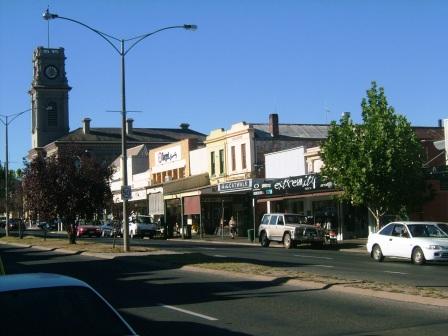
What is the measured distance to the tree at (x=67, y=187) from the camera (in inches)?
1448

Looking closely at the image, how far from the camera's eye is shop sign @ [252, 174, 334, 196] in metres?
38.0

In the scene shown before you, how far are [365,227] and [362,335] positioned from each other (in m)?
Result: 32.4

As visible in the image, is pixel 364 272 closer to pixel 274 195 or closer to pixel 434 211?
pixel 434 211

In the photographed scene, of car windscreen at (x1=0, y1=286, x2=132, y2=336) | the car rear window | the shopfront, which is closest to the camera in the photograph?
car windscreen at (x1=0, y1=286, x2=132, y2=336)

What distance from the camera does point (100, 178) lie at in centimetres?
3747

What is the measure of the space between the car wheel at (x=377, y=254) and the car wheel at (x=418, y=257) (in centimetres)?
172

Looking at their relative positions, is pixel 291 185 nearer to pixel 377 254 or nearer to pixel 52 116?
pixel 377 254

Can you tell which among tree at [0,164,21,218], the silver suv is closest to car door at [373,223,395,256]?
the silver suv

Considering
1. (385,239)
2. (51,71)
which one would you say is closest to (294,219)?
(385,239)

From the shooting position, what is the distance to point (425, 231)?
82.2 feet

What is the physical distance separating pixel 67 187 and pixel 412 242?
19.7 m

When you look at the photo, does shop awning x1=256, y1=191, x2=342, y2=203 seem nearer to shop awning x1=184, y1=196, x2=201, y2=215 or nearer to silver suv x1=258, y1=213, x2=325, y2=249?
silver suv x1=258, y1=213, x2=325, y2=249

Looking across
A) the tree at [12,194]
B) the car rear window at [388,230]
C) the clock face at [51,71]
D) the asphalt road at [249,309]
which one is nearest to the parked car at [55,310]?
the asphalt road at [249,309]

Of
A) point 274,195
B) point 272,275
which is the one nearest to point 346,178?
point 274,195
